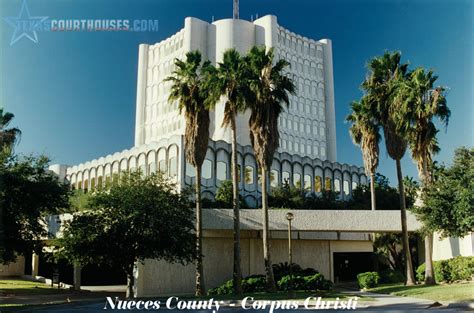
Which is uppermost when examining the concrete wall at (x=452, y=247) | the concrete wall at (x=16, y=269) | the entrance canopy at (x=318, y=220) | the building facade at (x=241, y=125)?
the building facade at (x=241, y=125)

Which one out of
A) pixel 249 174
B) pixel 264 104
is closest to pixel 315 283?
pixel 264 104

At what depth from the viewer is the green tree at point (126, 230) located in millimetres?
24766

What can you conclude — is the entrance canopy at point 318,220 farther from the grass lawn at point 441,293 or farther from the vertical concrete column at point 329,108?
the vertical concrete column at point 329,108

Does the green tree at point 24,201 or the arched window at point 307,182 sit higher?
the arched window at point 307,182

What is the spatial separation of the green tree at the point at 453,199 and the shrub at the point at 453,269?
9.26ft

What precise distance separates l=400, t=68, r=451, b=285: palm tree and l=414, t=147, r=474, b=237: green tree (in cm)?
218

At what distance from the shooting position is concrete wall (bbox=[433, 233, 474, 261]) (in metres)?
30.5

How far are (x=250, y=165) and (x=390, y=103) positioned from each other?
3172 centimetres

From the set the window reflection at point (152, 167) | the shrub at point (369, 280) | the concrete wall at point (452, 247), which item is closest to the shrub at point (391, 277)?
the concrete wall at point (452, 247)

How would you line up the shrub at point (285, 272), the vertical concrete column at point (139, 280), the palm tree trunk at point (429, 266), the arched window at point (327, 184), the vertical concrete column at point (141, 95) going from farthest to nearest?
the vertical concrete column at point (141, 95), the arched window at point (327, 184), the shrub at point (285, 272), the vertical concrete column at point (139, 280), the palm tree trunk at point (429, 266)

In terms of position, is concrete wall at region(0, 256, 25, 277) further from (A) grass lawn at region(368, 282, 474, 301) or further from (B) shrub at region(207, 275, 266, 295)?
(A) grass lawn at region(368, 282, 474, 301)

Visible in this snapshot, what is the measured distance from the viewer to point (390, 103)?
102 ft

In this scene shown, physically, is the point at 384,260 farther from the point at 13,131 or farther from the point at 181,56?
the point at 181,56

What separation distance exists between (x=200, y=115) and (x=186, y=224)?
6.59 m
